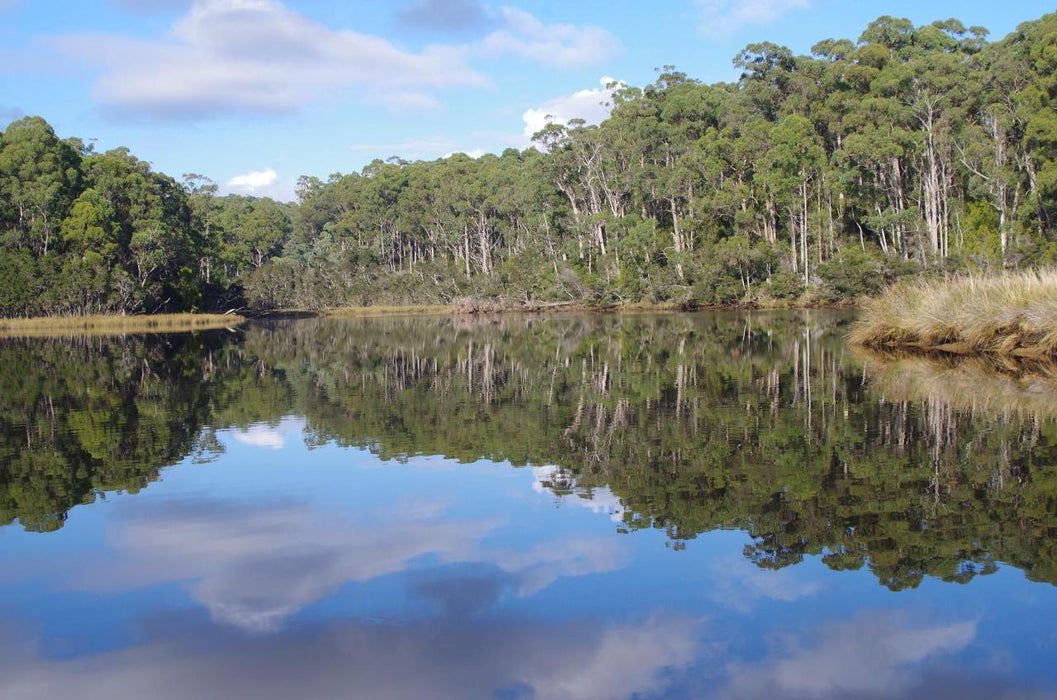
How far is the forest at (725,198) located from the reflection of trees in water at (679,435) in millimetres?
24990

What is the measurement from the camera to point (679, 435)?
35.6ft

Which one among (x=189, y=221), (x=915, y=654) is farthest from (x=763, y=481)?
(x=189, y=221)

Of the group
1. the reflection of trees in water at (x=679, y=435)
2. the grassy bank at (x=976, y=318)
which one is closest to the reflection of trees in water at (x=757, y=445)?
the reflection of trees in water at (x=679, y=435)

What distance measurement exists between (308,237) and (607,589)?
101 meters

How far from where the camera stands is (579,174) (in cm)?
6669

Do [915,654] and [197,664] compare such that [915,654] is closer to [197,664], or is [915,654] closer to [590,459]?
[197,664]

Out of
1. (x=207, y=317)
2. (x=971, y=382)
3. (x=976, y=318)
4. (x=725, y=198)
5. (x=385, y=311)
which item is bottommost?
(x=971, y=382)

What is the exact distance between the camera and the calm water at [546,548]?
4.73 metres

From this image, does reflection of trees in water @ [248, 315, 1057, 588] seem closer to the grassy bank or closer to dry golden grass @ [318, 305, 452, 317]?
the grassy bank

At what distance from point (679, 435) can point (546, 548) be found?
4.45 meters

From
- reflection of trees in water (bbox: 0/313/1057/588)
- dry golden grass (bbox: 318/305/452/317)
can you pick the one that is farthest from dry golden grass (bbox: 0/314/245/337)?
reflection of trees in water (bbox: 0/313/1057/588)

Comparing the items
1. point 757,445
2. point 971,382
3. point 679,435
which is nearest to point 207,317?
point 971,382

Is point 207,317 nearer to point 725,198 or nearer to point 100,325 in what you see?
point 100,325

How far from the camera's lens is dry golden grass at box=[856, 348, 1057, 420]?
11.9 m
